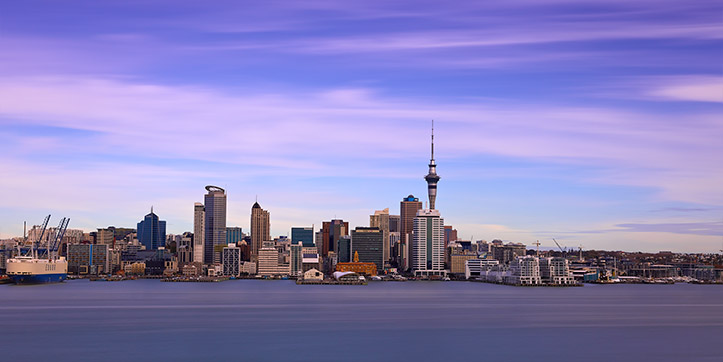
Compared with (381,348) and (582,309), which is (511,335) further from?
(582,309)

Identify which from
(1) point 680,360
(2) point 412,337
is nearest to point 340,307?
(2) point 412,337

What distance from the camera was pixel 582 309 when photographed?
114 metres

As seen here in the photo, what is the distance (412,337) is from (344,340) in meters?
6.65

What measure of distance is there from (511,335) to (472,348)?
10741 millimetres

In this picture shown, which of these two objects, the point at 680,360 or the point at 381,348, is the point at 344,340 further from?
the point at 680,360

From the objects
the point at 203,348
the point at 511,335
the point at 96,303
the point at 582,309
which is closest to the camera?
the point at 203,348

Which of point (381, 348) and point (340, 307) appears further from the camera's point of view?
point (340, 307)

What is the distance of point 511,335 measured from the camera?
2926 inches

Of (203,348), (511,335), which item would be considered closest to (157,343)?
(203,348)

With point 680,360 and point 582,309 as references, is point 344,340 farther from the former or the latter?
point 582,309

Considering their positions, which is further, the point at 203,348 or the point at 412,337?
the point at 412,337

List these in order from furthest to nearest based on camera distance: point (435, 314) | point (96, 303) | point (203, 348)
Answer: point (96, 303)
point (435, 314)
point (203, 348)

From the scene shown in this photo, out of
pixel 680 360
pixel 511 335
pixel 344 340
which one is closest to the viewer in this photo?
pixel 680 360

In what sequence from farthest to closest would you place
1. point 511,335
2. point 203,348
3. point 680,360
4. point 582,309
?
point 582,309, point 511,335, point 203,348, point 680,360
